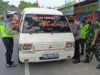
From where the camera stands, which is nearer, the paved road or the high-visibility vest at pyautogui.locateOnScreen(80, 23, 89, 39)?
the paved road

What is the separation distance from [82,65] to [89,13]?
765 centimetres

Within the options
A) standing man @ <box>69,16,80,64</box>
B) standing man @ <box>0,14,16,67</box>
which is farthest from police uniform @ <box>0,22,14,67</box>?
standing man @ <box>69,16,80,64</box>

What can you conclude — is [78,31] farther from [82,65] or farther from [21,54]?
[21,54]

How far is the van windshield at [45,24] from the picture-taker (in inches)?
280

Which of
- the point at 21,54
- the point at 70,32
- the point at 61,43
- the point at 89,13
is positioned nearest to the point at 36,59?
the point at 21,54

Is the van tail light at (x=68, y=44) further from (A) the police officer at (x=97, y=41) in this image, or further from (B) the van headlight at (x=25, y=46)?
(B) the van headlight at (x=25, y=46)

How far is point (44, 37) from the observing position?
6.72m

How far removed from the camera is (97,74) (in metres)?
6.14

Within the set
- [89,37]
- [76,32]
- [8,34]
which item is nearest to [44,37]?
[8,34]

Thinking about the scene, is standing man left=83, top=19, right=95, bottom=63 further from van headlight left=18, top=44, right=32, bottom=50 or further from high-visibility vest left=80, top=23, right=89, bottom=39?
van headlight left=18, top=44, right=32, bottom=50

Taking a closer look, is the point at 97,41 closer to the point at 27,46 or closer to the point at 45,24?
the point at 45,24

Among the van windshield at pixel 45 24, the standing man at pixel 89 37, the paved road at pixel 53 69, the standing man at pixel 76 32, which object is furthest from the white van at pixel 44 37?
the standing man at pixel 89 37

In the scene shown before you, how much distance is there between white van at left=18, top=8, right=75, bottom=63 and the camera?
6.46 m

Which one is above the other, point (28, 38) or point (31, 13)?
point (31, 13)
